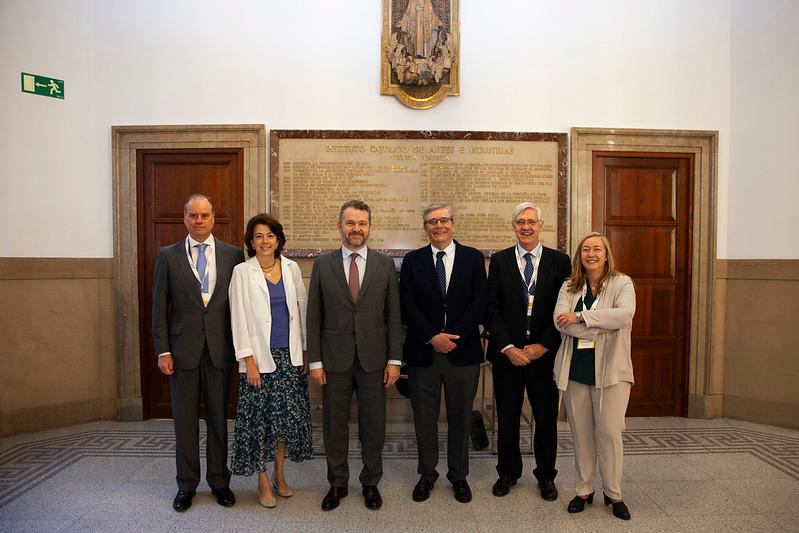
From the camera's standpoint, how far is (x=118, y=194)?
4.35 m

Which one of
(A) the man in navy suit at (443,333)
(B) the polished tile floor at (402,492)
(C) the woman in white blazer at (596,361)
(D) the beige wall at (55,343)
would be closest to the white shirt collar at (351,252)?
(A) the man in navy suit at (443,333)

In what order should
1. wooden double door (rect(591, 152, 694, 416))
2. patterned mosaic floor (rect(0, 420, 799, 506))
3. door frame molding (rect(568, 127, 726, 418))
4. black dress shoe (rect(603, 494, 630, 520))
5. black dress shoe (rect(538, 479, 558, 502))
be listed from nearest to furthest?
black dress shoe (rect(603, 494, 630, 520)), black dress shoe (rect(538, 479, 558, 502)), patterned mosaic floor (rect(0, 420, 799, 506)), door frame molding (rect(568, 127, 726, 418)), wooden double door (rect(591, 152, 694, 416))

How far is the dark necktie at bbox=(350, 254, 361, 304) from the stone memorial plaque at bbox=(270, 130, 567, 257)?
147cm

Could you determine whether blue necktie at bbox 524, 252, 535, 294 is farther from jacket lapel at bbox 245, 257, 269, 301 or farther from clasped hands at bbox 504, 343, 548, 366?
jacket lapel at bbox 245, 257, 269, 301

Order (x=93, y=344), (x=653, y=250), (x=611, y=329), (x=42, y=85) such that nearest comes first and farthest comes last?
1. (x=611, y=329)
2. (x=42, y=85)
3. (x=93, y=344)
4. (x=653, y=250)

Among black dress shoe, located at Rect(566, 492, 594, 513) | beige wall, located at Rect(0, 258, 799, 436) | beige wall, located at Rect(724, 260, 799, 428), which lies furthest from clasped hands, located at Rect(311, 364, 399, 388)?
beige wall, located at Rect(724, 260, 799, 428)

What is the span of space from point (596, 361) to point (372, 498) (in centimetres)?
148

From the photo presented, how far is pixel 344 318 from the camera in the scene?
2781 millimetres

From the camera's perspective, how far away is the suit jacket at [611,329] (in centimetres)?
261

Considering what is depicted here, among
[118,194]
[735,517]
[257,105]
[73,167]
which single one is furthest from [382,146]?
[735,517]

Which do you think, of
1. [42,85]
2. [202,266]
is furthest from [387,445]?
[42,85]

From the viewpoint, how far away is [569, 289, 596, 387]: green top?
2.71 m

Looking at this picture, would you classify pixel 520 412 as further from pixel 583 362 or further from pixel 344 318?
pixel 344 318

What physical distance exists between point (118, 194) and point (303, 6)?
2294mm
